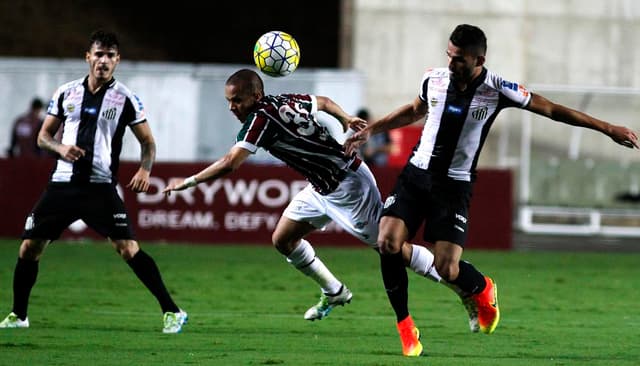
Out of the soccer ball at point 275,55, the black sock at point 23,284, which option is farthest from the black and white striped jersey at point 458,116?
the black sock at point 23,284

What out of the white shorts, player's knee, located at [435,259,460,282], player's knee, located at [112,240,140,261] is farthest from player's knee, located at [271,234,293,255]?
player's knee, located at [435,259,460,282]

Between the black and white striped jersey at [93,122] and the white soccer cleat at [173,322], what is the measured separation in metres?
1.15

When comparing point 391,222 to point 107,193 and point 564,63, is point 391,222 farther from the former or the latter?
point 564,63

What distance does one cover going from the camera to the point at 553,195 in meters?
24.3

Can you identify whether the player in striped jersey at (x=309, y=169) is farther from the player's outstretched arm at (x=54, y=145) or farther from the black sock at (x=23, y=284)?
the black sock at (x=23, y=284)

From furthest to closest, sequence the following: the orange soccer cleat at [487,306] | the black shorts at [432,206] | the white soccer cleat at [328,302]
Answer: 1. the white soccer cleat at [328,302]
2. the orange soccer cleat at [487,306]
3. the black shorts at [432,206]

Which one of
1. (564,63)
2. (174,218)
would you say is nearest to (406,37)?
(564,63)

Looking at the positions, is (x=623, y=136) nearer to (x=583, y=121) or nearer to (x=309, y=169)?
(x=583, y=121)

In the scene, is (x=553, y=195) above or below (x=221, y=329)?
below

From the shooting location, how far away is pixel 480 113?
870cm

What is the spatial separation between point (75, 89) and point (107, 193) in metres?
0.83

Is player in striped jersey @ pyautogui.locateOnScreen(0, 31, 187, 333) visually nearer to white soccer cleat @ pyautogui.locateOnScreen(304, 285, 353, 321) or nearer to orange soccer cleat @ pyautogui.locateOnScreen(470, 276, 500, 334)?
white soccer cleat @ pyautogui.locateOnScreen(304, 285, 353, 321)

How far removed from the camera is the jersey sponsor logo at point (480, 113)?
8688mm

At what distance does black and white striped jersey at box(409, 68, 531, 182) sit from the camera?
28.4 feet
